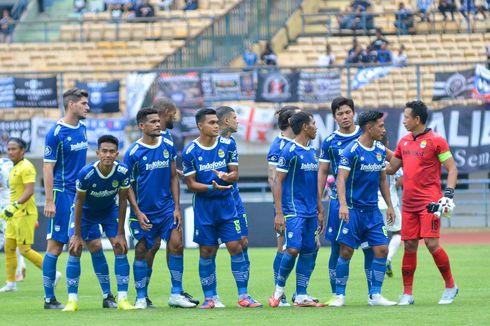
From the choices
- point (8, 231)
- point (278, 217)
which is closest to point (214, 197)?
point (278, 217)

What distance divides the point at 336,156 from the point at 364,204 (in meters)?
0.74

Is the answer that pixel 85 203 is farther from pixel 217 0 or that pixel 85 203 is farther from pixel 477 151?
pixel 217 0

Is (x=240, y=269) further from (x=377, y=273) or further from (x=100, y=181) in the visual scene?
(x=100, y=181)

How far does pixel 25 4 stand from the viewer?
4091 cm

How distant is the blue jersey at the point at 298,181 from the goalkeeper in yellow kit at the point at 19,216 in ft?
15.8

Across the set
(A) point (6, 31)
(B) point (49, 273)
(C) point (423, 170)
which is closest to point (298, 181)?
(C) point (423, 170)

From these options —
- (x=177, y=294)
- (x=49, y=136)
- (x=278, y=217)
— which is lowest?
(x=177, y=294)

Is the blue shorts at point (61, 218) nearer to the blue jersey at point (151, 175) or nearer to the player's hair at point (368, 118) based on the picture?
the blue jersey at point (151, 175)

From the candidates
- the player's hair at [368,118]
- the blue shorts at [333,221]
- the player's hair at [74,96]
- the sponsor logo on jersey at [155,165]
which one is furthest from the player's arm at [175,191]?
the player's hair at [368,118]

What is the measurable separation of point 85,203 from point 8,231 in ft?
13.7

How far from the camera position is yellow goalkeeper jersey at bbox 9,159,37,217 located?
58.0 ft

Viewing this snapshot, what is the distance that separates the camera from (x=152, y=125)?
13.8 meters

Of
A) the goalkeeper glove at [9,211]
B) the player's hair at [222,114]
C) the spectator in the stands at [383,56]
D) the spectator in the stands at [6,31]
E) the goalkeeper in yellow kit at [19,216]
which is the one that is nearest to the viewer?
the player's hair at [222,114]

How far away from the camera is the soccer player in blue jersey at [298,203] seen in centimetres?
1380
